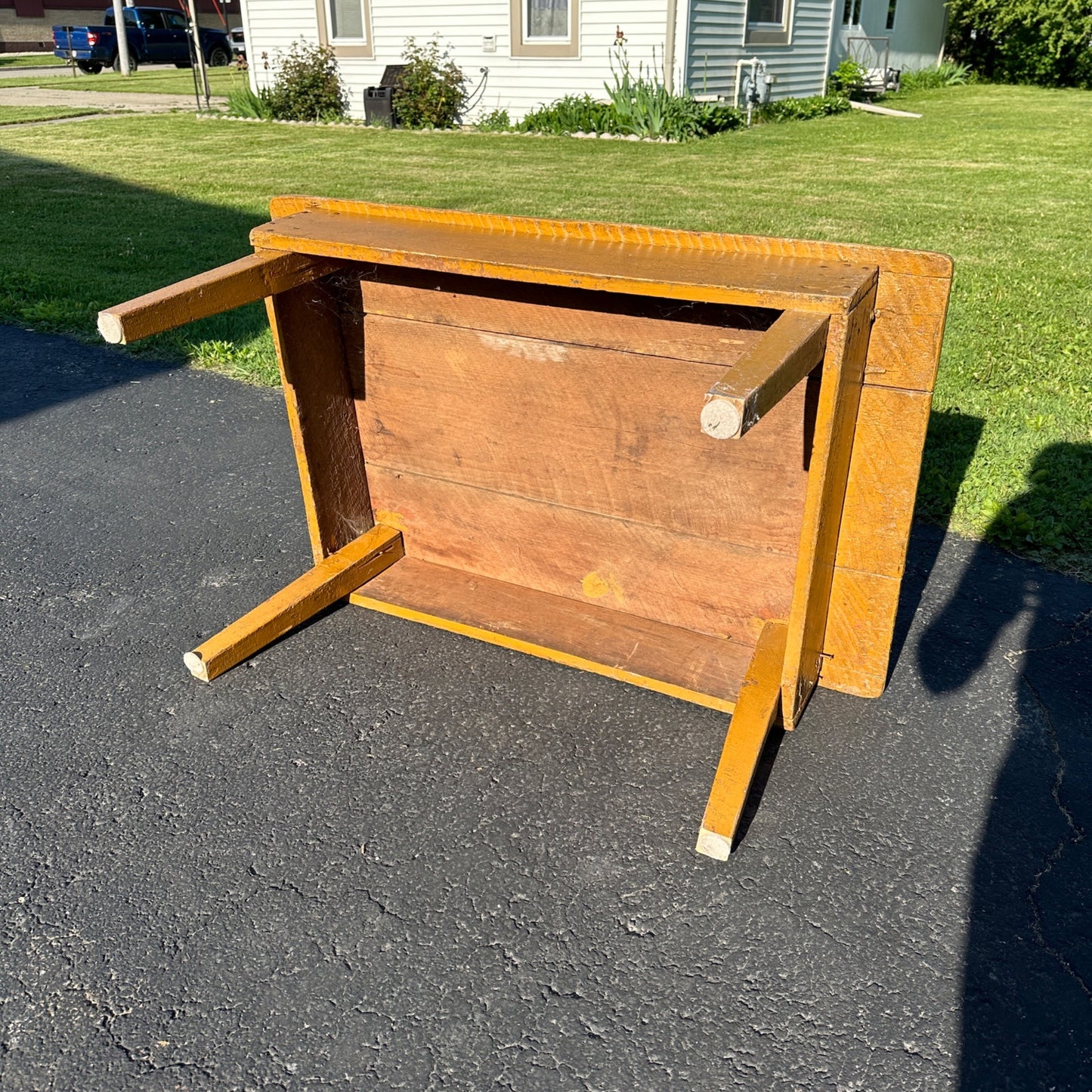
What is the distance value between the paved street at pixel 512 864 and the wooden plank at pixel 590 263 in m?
1.16

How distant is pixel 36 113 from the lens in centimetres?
1711

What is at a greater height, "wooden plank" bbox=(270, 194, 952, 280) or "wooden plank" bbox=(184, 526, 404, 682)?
"wooden plank" bbox=(270, 194, 952, 280)

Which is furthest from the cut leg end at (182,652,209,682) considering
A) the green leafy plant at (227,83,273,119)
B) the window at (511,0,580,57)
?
the green leafy plant at (227,83,273,119)

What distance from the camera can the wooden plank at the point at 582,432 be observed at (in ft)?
8.21

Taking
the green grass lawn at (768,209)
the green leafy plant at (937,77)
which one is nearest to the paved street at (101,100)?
the green grass lawn at (768,209)

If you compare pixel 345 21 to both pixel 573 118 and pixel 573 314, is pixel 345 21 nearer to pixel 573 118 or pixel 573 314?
pixel 573 118

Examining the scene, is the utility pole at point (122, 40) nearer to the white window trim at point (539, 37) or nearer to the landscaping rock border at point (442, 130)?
the landscaping rock border at point (442, 130)

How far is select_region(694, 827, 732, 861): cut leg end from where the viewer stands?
210cm

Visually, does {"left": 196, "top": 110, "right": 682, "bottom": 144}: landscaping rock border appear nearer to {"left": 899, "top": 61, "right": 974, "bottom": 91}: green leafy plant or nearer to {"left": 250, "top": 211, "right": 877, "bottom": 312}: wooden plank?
{"left": 899, "top": 61, "right": 974, "bottom": 91}: green leafy plant

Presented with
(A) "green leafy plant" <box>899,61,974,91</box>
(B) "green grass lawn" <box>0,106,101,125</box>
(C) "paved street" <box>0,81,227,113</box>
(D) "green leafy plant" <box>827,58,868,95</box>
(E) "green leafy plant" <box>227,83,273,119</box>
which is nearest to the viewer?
(E) "green leafy plant" <box>227,83,273,119</box>

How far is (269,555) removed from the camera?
3.49m

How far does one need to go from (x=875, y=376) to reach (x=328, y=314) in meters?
1.57

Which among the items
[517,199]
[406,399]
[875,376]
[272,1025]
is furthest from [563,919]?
[517,199]

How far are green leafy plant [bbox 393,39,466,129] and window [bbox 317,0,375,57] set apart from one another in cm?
86
